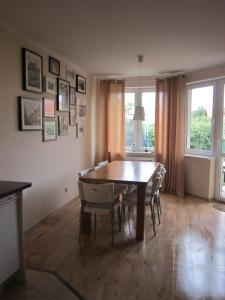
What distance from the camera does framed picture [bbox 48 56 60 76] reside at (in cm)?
362

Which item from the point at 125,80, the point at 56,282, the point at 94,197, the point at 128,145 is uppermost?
the point at 125,80

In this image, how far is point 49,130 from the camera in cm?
365

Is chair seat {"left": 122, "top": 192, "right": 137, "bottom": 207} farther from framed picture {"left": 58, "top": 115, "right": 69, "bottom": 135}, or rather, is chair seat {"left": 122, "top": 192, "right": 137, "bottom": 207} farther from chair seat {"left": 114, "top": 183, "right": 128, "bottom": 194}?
framed picture {"left": 58, "top": 115, "right": 69, "bottom": 135}

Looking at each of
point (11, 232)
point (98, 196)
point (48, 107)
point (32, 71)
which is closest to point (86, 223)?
point (98, 196)

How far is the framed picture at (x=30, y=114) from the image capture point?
303 cm

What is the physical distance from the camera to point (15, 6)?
2326mm

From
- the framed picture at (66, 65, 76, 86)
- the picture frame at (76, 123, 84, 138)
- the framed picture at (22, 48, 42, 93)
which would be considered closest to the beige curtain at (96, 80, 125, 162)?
the picture frame at (76, 123, 84, 138)

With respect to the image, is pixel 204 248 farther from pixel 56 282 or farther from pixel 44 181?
pixel 44 181

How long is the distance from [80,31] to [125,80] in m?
2.56

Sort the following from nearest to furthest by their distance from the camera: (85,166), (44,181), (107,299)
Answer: (107,299), (44,181), (85,166)

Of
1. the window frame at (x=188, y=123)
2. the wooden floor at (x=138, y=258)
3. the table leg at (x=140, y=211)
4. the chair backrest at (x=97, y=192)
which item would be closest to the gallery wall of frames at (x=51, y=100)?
the chair backrest at (x=97, y=192)

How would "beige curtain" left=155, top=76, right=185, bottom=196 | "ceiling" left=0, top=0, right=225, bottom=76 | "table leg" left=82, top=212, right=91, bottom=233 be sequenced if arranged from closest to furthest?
1. "ceiling" left=0, top=0, right=225, bottom=76
2. "table leg" left=82, top=212, right=91, bottom=233
3. "beige curtain" left=155, top=76, right=185, bottom=196

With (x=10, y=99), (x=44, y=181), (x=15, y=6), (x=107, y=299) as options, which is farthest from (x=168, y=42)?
(x=107, y=299)

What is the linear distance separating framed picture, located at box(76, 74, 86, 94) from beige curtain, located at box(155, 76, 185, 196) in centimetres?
147
